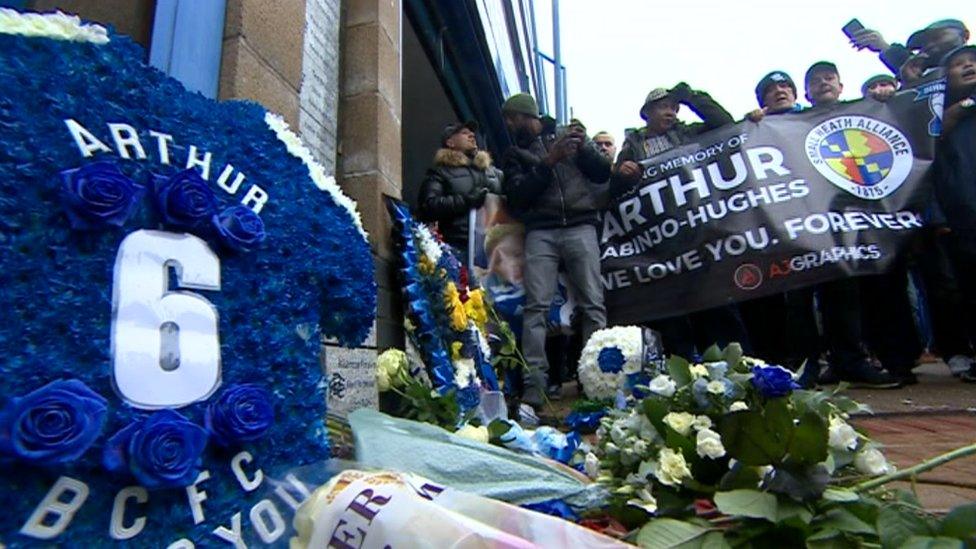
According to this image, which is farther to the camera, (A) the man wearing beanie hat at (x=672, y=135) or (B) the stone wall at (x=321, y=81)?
(A) the man wearing beanie hat at (x=672, y=135)

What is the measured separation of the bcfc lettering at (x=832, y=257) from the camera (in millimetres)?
3844

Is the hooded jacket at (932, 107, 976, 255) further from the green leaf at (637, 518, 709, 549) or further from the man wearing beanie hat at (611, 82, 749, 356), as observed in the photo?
the green leaf at (637, 518, 709, 549)

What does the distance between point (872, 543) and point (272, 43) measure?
203 cm

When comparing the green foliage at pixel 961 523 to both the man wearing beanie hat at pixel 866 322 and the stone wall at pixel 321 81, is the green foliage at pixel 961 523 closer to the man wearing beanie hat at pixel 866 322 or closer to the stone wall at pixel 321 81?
the stone wall at pixel 321 81

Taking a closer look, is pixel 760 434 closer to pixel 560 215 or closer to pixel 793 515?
pixel 793 515

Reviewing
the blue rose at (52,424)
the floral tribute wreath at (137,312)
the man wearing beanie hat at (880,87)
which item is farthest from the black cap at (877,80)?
the blue rose at (52,424)

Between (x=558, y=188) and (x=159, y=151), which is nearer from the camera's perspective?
(x=159, y=151)

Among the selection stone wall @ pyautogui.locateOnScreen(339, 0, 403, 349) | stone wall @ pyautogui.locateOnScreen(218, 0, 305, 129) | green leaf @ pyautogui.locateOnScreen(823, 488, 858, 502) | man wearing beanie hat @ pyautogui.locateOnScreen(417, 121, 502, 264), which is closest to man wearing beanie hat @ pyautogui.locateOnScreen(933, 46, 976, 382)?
man wearing beanie hat @ pyautogui.locateOnScreen(417, 121, 502, 264)

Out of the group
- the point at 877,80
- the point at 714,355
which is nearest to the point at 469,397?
the point at 714,355

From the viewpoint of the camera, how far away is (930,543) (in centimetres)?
87

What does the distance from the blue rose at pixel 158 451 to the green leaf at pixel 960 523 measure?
3.53 feet

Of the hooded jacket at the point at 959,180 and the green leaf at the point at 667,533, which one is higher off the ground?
the hooded jacket at the point at 959,180

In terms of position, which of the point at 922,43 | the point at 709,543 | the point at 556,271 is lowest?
the point at 709,543

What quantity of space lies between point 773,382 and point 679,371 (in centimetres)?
23
